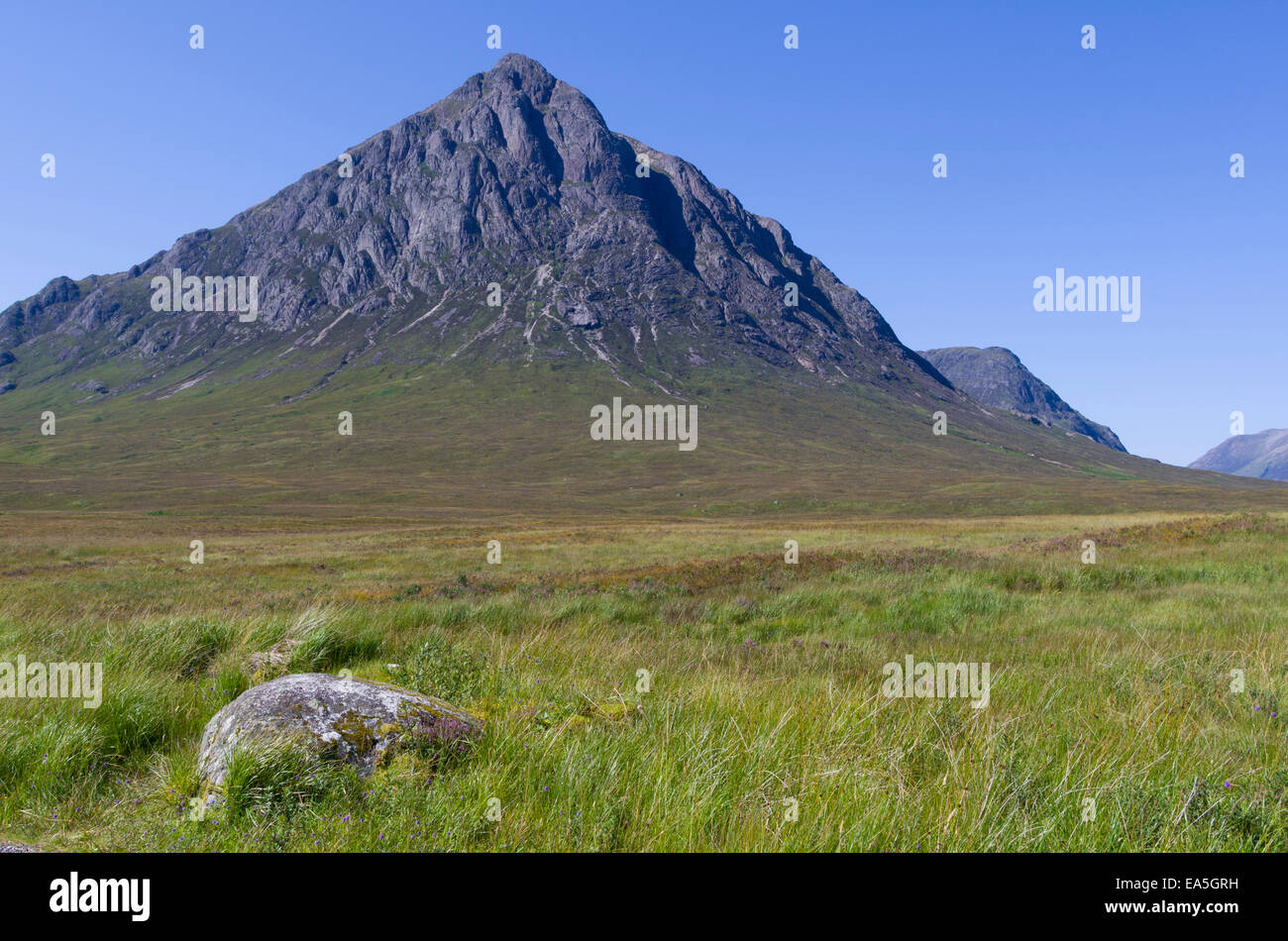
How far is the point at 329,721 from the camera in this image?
3701 mm

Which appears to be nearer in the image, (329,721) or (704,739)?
(329,721)

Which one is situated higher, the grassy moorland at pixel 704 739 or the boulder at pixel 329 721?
the boulder at pixel 329 721

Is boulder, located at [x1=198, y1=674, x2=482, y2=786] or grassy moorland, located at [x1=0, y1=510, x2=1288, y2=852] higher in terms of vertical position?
boulder, located at [x1=198, y1=674, x2=482, y2=786]

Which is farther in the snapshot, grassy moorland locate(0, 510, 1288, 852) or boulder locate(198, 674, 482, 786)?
boulder locate(198, 674, 482, 786)

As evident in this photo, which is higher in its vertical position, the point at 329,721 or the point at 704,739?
the point at 329,721

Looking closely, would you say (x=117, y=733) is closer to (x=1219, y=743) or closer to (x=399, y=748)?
(x=399, y=748)

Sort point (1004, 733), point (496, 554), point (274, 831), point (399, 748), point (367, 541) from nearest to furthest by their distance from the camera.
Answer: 1. point (274, 831)
2. point (399, 748)
3. point (1004, 733)
4. point (496, 554)
5. point (367, 541)

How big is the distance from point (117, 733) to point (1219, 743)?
7.27 metres

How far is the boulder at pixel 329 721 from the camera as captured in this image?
11.6ft

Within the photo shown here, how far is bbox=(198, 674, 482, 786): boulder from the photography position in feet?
11.6

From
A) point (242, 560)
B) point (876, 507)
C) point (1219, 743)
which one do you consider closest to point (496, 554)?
point (242, 560)

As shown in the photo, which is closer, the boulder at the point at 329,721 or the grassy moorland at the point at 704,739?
the grassy moorland at the point at 704,739

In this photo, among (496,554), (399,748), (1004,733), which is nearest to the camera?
(399,748)
